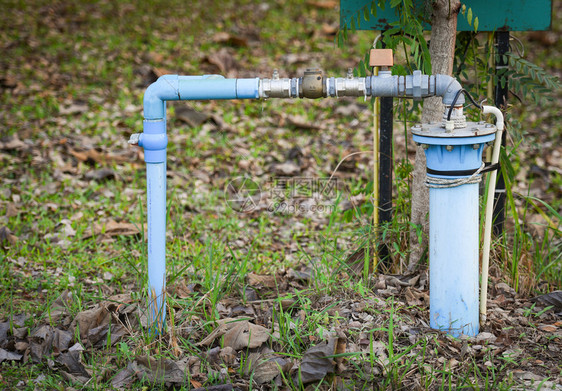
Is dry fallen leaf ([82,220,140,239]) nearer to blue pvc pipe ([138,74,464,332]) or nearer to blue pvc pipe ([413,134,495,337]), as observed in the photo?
blue pvc pipe ([138,74,464,332])

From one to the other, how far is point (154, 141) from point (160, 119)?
11cm

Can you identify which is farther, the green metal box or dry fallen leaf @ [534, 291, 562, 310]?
the green metal box

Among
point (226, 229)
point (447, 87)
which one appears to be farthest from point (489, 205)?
point (226, 229)

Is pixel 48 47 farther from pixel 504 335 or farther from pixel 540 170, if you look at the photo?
pixel 504 335

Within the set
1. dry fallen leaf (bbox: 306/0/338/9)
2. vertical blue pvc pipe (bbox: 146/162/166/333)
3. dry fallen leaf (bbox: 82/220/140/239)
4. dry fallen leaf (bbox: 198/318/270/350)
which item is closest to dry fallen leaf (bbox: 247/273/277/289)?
dry fallen leaf (bbox: 198/318/270/350)

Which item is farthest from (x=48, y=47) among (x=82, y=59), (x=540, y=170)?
(x=540, y=170)

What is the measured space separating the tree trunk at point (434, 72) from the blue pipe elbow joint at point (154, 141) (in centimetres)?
135

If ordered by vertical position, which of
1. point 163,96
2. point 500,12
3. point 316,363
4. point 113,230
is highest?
point 500,12

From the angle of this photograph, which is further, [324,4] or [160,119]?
[324,4]

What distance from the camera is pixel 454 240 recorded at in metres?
2.62

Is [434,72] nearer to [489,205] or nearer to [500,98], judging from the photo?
[500,98]

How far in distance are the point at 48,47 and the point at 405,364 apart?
6286 mm

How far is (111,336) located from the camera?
285 centimetres

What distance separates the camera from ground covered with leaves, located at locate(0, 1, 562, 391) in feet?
8.64
